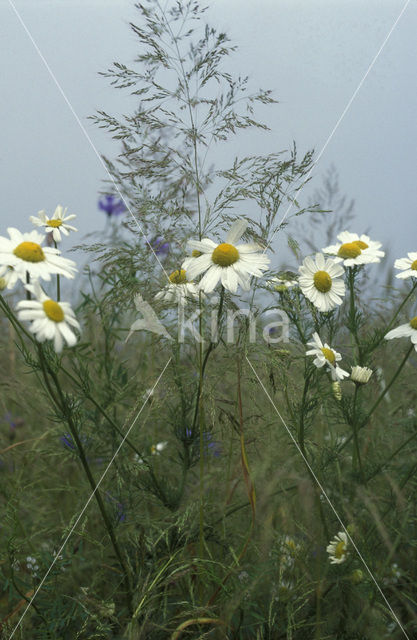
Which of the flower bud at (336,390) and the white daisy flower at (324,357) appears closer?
the white daisy flower at (324,357)

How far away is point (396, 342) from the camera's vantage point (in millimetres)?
1796

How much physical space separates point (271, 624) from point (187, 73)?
3.41 ft

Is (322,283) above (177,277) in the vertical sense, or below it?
above

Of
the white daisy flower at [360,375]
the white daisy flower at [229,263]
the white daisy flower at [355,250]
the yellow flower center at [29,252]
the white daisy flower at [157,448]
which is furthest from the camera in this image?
the white daisy flower at [157,448]

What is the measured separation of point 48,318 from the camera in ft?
2.40

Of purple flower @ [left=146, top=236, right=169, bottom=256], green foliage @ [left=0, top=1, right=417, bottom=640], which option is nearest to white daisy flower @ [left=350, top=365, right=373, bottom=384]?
green foliage @ [left=0, top=1, right=417, bottom=640]

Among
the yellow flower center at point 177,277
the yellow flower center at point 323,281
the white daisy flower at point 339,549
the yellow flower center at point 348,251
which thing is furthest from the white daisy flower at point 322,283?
the white daisy flower at point 339,549

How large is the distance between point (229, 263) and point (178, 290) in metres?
0.15

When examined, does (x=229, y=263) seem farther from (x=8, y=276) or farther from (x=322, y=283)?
(x=8, y=276)

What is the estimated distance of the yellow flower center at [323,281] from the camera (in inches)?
43.9

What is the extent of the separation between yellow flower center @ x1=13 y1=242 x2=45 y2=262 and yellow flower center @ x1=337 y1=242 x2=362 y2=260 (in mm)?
676

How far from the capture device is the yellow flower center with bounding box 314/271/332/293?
3.66ft

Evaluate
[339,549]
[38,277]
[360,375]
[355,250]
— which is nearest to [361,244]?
[355,250]

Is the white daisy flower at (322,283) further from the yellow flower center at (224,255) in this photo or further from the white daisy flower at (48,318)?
the white daisy flower at (48,318)
